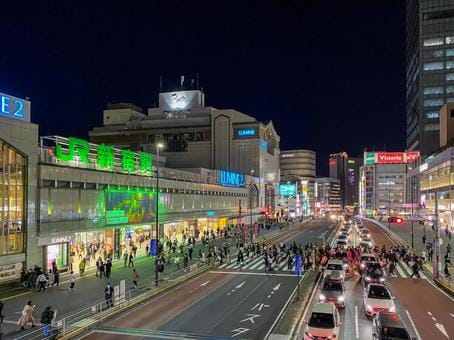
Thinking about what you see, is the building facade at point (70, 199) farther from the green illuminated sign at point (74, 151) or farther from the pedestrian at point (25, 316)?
the pedestrian at point (25, 316)

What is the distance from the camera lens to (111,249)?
143 feet

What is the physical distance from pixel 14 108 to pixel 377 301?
26179mm

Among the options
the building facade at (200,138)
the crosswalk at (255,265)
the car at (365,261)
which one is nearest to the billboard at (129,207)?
the crosswalk at (255,265)

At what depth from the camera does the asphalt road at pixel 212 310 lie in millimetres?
20594

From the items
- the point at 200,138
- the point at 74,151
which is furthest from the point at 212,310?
the point at 200,138

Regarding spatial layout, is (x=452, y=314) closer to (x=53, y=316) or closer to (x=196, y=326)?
(x=196, y=326)

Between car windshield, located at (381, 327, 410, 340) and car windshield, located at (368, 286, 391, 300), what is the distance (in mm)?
6294

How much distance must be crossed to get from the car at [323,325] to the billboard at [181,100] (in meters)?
105

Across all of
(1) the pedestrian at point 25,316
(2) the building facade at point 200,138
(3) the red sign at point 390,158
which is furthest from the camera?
(3) the red sign at point 390,158

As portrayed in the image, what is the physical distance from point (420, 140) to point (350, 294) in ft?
420

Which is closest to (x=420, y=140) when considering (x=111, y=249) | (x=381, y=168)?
(x=381, y=168)

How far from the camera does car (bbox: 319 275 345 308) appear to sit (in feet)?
80.3

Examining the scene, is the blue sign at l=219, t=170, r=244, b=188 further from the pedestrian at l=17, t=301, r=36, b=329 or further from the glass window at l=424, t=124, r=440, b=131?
the glass window at l=424, t=124, r=440, b=131

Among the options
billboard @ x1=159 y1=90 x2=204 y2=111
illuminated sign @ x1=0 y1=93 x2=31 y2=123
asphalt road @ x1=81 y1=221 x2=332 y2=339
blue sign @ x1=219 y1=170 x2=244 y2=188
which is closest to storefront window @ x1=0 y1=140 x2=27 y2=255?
illuminated sign @ x1=0 y1=93 x2=31 y2=123
